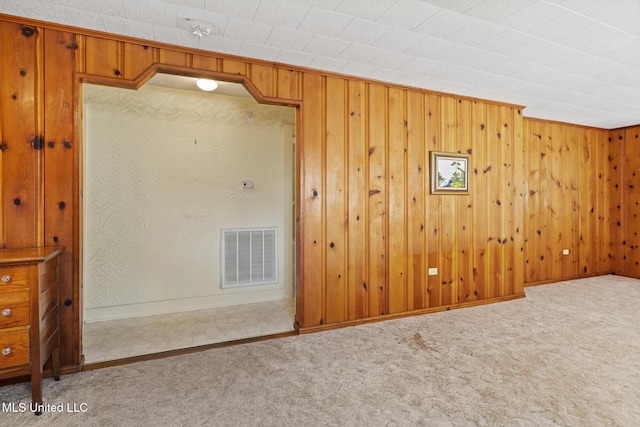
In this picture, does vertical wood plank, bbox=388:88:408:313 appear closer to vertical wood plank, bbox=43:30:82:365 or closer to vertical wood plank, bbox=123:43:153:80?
vertical wood plank, bbox=123:43:153:80

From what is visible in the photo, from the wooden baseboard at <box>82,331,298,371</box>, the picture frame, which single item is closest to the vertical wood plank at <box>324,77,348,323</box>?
the wooden baseboard at <box>82,331,298,371</box>

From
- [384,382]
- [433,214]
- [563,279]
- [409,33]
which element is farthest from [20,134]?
[563,279]

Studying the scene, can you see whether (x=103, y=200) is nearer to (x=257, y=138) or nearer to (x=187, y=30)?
(x=257, y=138)

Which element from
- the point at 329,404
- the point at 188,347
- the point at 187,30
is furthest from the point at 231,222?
the point at 329,404

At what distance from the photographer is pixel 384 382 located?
2.14 m

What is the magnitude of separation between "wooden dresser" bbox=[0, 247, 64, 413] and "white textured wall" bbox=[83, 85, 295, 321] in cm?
157

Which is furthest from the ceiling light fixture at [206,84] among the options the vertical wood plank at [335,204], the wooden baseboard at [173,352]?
the wooden baseboard at [173,352]

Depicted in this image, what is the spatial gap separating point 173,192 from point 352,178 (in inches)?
83.4

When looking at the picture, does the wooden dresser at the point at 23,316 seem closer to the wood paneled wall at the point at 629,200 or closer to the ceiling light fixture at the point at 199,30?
the ceiling light fixture at the point at 199,30

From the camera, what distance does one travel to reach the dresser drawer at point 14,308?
5.84 ft

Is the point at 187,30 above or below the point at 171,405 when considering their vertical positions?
above

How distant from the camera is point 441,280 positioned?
→ 361 cm

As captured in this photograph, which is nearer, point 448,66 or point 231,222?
point 448,66

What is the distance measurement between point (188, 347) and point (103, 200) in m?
1.92
